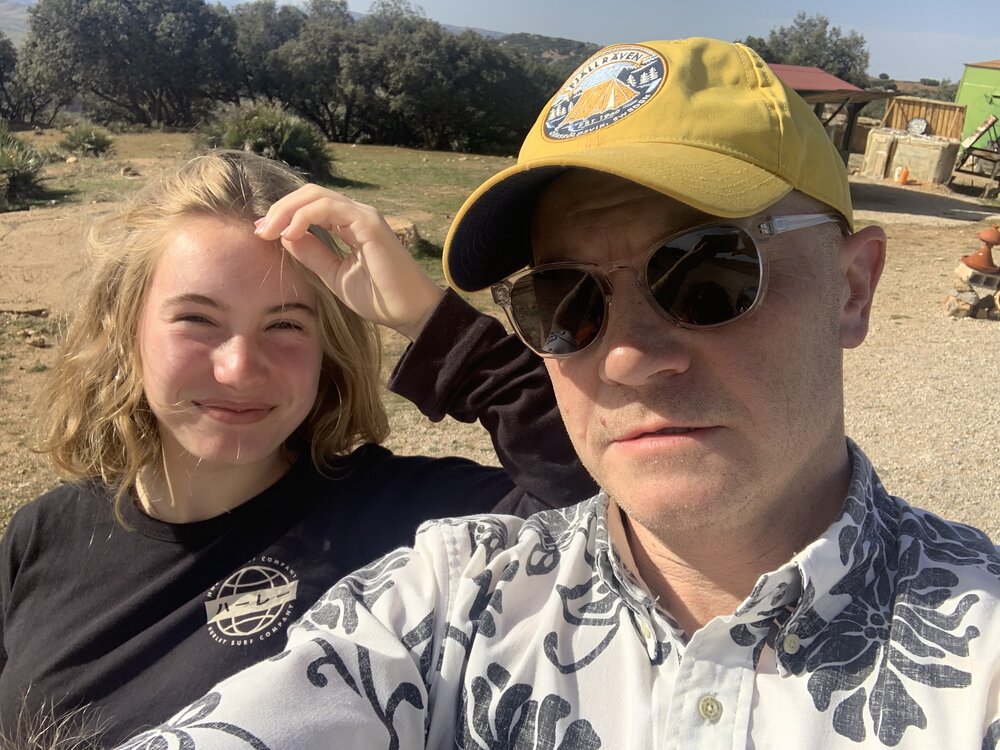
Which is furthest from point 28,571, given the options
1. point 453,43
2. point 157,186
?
point 453,43

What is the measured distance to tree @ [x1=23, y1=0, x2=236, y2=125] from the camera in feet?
93.0

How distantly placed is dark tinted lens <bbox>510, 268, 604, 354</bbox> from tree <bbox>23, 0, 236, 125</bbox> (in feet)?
98.5

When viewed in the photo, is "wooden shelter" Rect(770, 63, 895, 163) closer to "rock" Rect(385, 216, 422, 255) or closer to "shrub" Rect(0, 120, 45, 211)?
"rock" Rect(385, 216, 422, 255)

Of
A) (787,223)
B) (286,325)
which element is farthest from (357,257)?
(787,223)

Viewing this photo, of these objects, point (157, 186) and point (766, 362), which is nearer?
point (766, 362)

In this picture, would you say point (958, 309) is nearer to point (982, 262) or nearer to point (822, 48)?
point (982, 262)

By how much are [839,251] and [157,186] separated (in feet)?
5.25

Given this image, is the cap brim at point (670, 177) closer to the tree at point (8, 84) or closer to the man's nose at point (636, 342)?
the man's nose at point (636, 342)

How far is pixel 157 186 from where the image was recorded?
204 centimetres

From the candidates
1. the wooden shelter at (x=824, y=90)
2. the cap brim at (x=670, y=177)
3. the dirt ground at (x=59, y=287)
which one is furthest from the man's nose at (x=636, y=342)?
the wooden shelter at (x=824, y=90)

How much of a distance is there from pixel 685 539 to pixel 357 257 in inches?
39.5

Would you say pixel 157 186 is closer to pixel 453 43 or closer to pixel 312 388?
pixel 312 388

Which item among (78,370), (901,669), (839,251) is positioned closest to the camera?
(901,669)

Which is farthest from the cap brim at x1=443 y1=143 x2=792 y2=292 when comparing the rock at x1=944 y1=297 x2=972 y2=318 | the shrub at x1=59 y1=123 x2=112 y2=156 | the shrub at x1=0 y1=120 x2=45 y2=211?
the shrub at x1=59 y1=123 x2=112 y2=156
